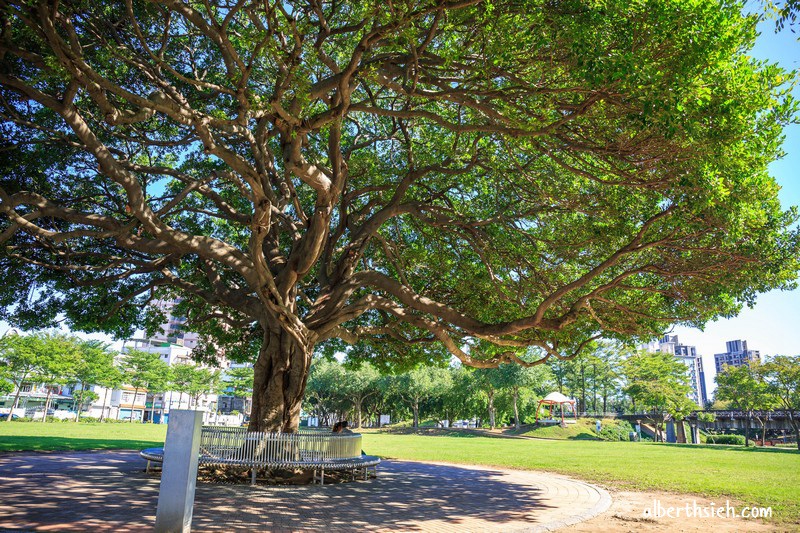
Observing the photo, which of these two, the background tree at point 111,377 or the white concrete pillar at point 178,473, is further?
the background tree at point 111,377

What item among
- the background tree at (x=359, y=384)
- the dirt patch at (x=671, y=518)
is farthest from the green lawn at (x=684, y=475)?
the background tree at (x=359, y=384)

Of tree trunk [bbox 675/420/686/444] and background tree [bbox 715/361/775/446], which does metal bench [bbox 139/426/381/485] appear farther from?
tree trunk [bbox 675/420/686/444]

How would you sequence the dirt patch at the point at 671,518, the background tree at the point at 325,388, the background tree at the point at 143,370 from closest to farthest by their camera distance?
the dirt patch at the point at 671,518, the background tree at the point at 143,370, the background tree at the point at 325,388

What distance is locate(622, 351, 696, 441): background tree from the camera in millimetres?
41656

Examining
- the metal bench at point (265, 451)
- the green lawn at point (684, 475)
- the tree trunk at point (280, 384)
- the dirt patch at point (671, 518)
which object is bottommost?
the green lawn at point (684, 475)

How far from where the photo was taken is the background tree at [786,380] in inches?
1363

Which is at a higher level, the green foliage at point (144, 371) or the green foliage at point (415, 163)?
the green foliage at point (415, 163)

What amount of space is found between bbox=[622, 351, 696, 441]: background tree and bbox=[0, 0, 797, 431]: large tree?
3283cm

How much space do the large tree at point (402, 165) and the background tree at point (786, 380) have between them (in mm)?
31292

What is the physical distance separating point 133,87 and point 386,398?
180ft

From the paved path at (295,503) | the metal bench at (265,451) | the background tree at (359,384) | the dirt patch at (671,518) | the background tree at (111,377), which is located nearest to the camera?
the paved path at (295,503)

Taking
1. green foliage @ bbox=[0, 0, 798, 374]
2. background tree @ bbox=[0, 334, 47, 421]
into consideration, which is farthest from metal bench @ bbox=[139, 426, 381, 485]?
background tree @ bbox=[0, 334, 47, 421]

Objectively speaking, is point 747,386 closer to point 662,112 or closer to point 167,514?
point 662,112

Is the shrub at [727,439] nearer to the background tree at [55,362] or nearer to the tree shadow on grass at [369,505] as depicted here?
the tree shadow on grass at [369,505]
